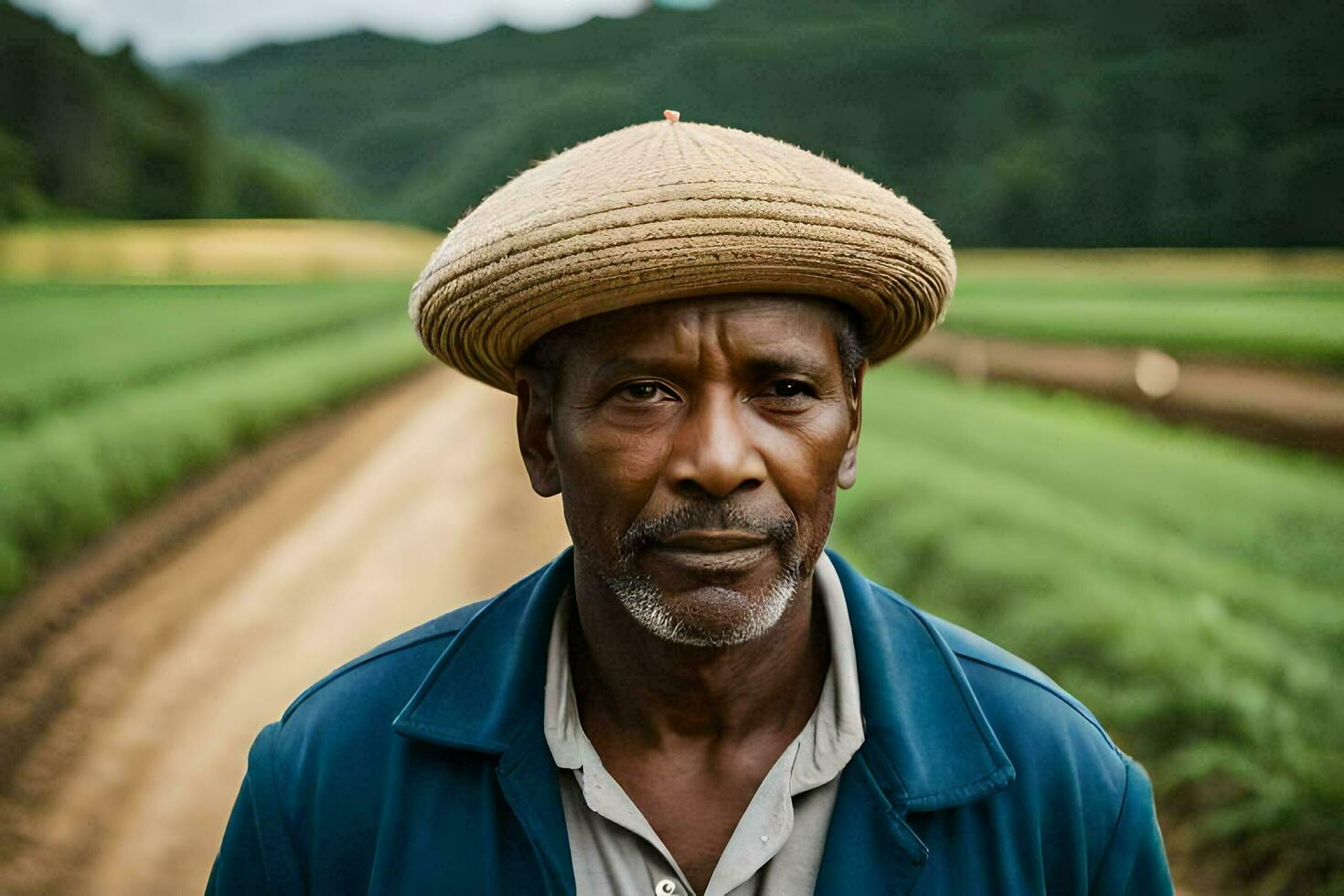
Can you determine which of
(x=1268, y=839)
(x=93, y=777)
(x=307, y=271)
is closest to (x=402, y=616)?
(x=93, y=777)

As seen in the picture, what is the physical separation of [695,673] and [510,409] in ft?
52.2

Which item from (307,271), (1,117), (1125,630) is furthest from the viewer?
(307,271)

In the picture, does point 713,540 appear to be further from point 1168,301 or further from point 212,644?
point 1168,301

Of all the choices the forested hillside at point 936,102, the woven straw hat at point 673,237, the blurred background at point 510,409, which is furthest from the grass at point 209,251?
the woven straw hat at point 673,237

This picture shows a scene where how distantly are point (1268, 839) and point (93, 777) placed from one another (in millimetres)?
5099

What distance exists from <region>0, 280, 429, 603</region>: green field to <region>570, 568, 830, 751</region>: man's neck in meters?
7.09

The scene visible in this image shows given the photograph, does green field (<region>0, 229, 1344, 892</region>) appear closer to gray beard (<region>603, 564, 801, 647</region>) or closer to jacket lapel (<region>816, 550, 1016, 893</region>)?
jacket lapel (<region>816, 550, 1016, 893</region>)

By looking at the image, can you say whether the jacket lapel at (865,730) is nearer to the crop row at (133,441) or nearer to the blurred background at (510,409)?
the blurred background at (510,409)

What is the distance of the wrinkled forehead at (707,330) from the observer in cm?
182

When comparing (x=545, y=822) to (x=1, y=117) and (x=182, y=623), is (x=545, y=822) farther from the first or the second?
(x=1, y=117)

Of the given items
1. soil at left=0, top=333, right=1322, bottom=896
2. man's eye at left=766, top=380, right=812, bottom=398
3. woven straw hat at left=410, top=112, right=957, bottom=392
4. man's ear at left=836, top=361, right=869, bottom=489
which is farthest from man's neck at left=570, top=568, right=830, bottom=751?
soil at left=0, top=333, right=1322, bottom=896

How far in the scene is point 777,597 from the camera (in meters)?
1.89

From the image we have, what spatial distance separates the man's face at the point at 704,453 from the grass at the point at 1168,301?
A: 1291 cm

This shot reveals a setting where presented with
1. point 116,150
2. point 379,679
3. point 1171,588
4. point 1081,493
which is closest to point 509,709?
point 379,679
